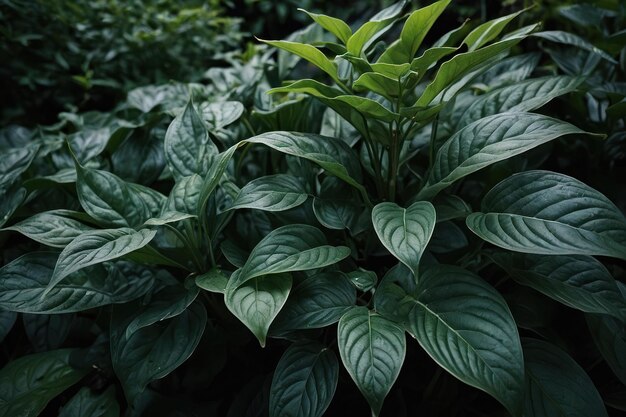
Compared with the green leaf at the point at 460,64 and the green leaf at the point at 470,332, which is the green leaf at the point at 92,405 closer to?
the green leaf at the point at 470,332

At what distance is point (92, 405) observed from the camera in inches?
41.0

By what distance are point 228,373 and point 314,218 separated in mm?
438

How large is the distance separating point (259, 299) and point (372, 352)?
0.71 ft

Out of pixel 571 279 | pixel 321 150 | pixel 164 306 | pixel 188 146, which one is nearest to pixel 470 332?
pixel 571 279

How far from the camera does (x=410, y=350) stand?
1.13 m

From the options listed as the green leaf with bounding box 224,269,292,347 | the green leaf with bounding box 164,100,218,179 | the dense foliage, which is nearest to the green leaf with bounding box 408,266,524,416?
the dense foliage

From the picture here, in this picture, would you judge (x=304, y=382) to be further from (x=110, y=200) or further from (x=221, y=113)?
(x=221, y=113)

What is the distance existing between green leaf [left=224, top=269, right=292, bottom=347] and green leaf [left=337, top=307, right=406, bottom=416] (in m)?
0.12

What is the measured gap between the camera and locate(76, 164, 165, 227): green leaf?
3.45 ft

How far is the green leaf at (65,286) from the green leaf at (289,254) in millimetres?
294

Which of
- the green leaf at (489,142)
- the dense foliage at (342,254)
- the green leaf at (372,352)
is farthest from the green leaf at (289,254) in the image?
the green leaf at (489,142)

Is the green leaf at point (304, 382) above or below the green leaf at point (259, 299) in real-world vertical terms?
below

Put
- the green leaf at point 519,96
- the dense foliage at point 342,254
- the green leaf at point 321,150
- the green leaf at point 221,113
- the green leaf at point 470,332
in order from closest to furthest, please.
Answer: the green leaf at point 470,332 → the dense foliage at point 342,254 → the green leaf at point 321,150 → the green leaf at point 519,96 → the green leaf at point 221,113

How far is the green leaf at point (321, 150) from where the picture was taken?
97cm
